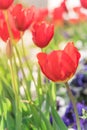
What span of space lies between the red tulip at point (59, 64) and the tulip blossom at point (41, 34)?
3.3 inches

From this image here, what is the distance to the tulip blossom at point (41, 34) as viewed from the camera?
3.01 ft

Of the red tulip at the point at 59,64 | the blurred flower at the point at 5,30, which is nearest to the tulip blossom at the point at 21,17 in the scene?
the blurred flower at the point at 5,30

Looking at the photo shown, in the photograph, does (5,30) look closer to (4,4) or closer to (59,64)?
(4,4)

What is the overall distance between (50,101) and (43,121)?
0.04m

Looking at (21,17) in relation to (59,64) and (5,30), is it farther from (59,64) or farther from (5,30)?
(59,64)

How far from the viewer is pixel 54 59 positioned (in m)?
0.84

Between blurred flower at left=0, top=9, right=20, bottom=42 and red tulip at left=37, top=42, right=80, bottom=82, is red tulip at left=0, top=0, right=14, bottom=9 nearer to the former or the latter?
blurred flower at left=0, top=9, right=20, bottom=42

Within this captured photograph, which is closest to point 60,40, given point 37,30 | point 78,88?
point 78,88

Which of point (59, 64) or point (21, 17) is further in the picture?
point (21, 17)

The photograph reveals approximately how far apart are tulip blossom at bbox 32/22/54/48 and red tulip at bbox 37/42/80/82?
8 centimetres

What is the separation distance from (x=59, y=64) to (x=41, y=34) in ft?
0.34

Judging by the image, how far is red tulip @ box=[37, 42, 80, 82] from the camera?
2.73 feet

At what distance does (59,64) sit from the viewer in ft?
2.75

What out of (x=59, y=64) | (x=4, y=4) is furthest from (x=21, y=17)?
(x=59, y=64)
